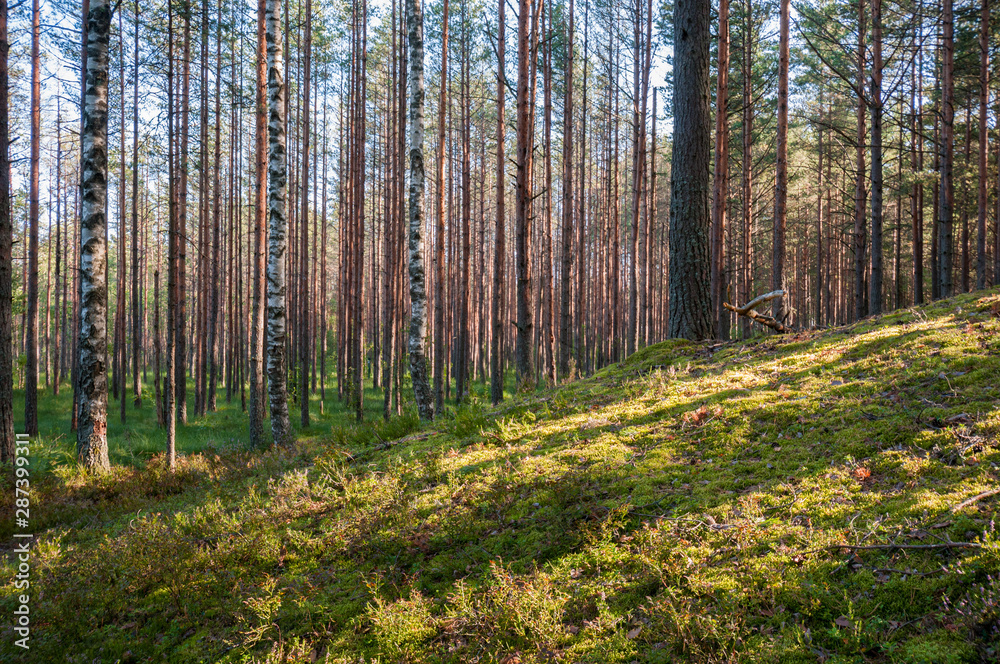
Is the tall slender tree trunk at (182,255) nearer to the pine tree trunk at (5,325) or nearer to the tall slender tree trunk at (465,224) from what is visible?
the pine tree trunk at (5,325)

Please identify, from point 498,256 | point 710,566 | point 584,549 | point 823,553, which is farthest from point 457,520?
point 498,256

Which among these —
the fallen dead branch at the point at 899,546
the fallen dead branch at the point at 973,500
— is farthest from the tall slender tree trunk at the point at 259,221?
the fallen dead branch at the point at 973,500

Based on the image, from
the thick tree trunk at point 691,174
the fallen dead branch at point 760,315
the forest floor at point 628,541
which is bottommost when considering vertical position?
the forest floor at point 628,541

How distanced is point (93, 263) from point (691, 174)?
30.6ft

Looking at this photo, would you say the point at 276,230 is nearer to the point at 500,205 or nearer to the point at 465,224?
the point at 500,205

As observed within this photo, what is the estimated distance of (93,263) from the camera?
7660 millimetres

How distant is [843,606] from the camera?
242 cm

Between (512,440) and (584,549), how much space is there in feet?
6.87

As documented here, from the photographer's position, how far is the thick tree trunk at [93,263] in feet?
24.8

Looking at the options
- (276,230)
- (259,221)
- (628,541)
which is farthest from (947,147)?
(259,221)

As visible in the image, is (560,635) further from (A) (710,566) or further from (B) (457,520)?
(B) (457,520)

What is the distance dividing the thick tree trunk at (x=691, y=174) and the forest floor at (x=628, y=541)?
7.41 feet

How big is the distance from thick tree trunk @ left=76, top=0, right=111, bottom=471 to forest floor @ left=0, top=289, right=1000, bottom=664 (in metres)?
1.93

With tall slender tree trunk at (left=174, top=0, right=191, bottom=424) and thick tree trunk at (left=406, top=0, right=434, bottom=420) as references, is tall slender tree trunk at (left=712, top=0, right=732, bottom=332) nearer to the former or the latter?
thick tree trunk at (left=406, top=0, right=434, bottom=420)
